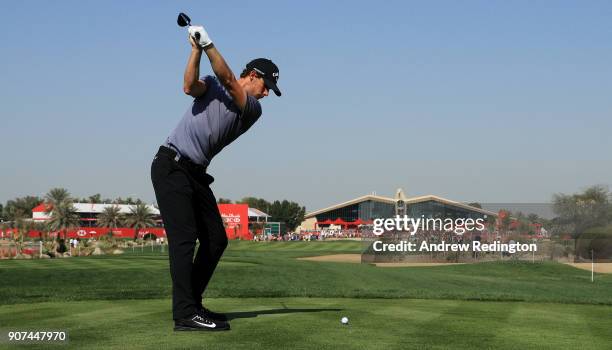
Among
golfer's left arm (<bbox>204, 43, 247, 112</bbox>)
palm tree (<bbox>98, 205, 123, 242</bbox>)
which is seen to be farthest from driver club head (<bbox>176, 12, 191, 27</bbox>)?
palm tree (<bbox>98, 205, 123, 242</bbox>)

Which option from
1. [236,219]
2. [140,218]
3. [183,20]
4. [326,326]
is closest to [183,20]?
[183,20]

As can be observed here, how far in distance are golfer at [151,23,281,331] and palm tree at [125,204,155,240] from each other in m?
141

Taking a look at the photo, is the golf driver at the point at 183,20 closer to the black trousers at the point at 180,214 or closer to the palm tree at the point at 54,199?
the black trousers at the point at 180,214

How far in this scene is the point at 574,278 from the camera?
30828mm

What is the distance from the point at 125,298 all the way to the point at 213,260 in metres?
3.64

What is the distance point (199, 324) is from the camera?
6.79 meters

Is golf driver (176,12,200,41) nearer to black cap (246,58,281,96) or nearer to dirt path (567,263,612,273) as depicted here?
black cap (246,58,281,96)

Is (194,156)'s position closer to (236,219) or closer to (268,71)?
(268,71)

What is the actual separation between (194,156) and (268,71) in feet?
3.61

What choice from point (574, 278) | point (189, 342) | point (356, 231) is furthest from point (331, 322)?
point (356, 231)

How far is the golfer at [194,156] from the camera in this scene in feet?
22.8

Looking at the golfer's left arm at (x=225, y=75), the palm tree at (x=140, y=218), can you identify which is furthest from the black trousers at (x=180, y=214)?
the palm tree at (x=140, y=218)

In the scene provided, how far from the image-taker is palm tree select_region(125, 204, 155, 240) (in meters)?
146

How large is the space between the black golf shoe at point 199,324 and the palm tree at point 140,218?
14120 cm
